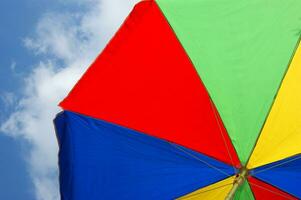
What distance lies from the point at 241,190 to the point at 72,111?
1.96 meters

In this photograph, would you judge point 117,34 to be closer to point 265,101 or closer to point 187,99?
point 187,99

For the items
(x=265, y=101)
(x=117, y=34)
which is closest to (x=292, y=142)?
(x=265, y=101)

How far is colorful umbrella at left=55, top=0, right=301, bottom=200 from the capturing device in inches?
213

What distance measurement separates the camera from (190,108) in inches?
220

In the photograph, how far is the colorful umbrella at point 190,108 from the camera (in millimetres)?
5422

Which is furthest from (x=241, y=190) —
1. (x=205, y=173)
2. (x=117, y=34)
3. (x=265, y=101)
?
(x=117, y=34)

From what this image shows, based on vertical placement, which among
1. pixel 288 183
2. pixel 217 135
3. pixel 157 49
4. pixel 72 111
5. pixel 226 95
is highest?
pixel 157 49

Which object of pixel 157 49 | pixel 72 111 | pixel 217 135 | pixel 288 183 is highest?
pixel 157 49

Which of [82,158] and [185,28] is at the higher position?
[185,28]

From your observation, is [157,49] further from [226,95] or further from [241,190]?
[241,190]

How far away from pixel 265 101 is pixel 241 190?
0.97 m

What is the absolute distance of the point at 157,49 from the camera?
5820 mm

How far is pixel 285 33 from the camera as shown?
18.3 feet

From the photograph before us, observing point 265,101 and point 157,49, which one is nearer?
point 265,101
